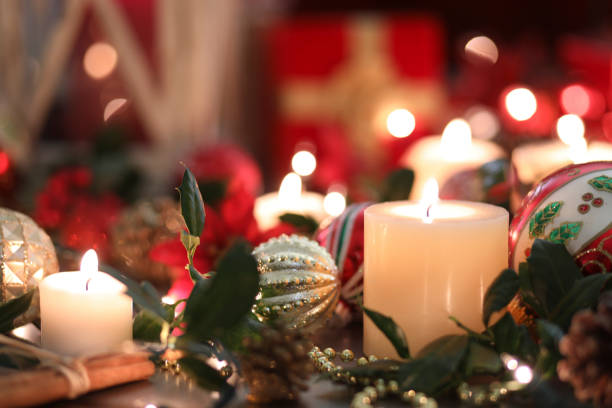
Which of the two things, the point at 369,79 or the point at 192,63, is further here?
the point at 369,79

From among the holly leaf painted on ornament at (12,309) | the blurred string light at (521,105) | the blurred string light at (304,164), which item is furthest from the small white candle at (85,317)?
the blurred string light at (521,105)

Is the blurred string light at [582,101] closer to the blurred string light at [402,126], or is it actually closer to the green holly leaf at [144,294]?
the blurred string light at [402,126]

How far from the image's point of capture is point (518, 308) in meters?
0.60

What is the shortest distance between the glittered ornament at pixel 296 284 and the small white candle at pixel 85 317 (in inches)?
4.2

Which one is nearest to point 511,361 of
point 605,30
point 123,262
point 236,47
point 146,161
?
point 123,262

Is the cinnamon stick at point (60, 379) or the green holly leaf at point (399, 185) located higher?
the green holly leaf at point (399, 185)

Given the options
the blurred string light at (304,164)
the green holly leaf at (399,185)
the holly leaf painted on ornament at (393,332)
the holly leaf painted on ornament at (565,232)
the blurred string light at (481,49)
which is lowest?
the holly leaf painted on ornament at (393,332)

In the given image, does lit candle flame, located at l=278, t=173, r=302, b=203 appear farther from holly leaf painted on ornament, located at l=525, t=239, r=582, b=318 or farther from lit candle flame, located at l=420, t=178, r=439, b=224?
holly leaf painted on ornament, located at l=525, t=239, r=582, b=318

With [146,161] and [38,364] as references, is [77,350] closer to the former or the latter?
[38,364]

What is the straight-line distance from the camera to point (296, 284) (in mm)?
601

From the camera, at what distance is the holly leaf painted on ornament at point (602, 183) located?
0.58m

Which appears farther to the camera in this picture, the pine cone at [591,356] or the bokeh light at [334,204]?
the bokeh light at [334,204]

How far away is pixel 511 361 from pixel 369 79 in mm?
1575

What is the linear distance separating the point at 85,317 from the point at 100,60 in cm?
106
